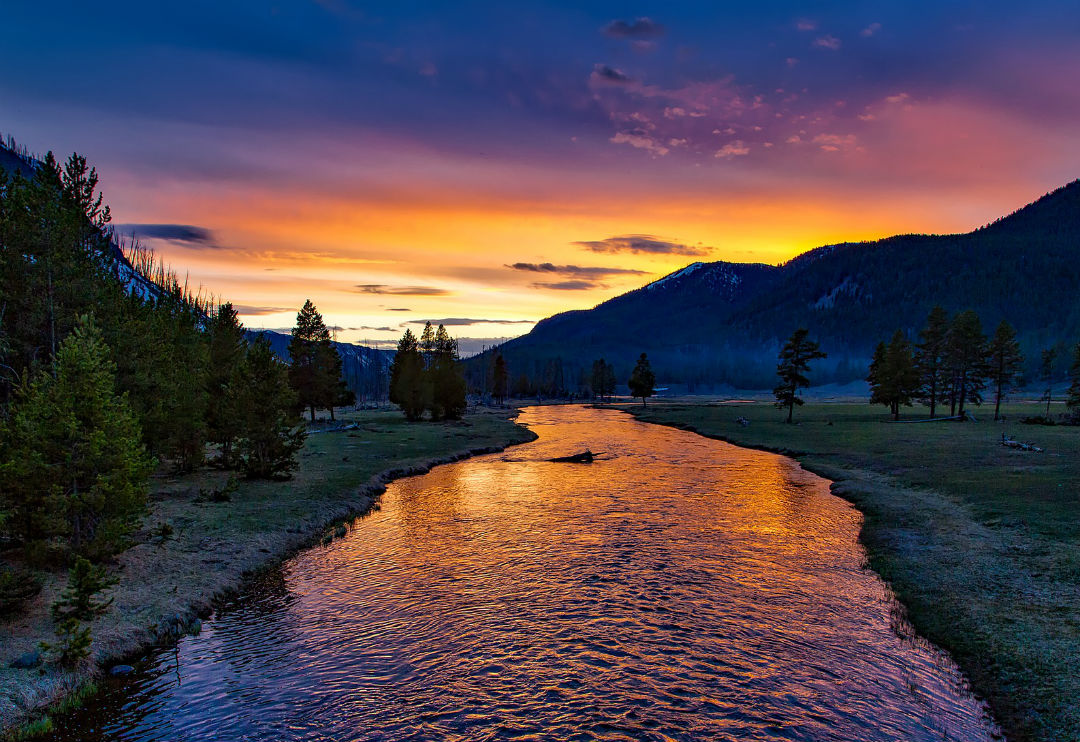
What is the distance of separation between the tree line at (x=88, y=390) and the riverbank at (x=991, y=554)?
26374 millimetres

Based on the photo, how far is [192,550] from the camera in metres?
23.8

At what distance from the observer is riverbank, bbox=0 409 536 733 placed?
47.5 feet

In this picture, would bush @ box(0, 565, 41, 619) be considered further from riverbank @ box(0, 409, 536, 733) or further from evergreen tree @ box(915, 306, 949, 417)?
evergreen tree @ box(915, 306, 949, 417)

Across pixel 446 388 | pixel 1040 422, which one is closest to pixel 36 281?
pixel 446 388

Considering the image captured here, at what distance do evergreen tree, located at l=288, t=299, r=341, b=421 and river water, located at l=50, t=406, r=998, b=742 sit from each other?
59.2 metres

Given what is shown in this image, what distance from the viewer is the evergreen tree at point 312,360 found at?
274 feet

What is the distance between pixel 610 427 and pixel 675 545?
2674 inches

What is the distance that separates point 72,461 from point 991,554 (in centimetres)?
3555

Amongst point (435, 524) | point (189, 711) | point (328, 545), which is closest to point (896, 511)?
point (435, 524)

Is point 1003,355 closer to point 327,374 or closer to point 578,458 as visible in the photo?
point 578,458

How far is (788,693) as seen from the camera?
14.2 m

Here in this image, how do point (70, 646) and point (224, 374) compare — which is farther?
point (224, 374)

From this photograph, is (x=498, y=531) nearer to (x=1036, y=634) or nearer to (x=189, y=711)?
(x=189, y=711)

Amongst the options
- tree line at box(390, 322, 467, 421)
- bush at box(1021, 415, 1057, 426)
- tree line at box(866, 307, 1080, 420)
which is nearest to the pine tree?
tree line at box(390, 322, 467, 421)
